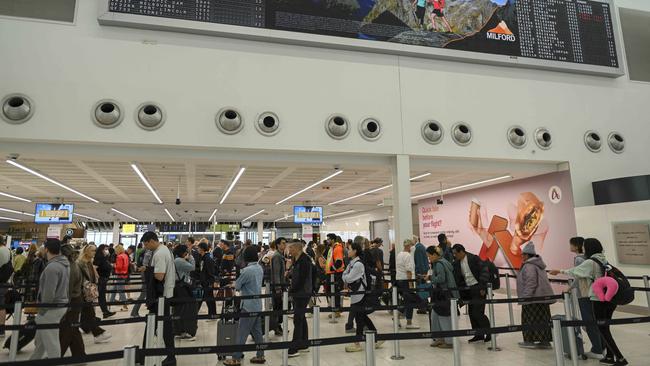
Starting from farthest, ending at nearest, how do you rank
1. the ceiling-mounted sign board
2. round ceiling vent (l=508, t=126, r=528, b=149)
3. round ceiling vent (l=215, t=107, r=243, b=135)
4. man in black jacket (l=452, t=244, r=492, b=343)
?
round ceiling vent (l=508, t=126, r=528, b=149) < the ceiling-mounted sign board < round ceiling vent (l=215, t=107, r=243, b=135) < man in black jacket (l=452, t=244, r=492, b=343)

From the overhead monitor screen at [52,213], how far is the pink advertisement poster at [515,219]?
47.3ft

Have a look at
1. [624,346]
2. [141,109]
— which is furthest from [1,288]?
[624,346]

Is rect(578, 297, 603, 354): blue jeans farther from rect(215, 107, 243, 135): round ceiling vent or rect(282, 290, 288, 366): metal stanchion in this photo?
rect(215, 107, 243, 135): round ceiling vent

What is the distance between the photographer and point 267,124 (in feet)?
26.4

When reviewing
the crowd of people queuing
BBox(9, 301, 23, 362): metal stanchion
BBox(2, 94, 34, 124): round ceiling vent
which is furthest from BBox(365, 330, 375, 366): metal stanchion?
BBox(2, 94, 34, 124): round ceiling vent

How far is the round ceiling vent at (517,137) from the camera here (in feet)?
31.1

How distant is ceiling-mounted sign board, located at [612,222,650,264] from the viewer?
836 cm

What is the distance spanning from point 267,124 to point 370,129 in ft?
7.16

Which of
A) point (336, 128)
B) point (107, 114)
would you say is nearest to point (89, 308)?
point (107, 114)

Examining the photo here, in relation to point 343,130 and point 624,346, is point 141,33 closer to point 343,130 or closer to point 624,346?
point 343,130

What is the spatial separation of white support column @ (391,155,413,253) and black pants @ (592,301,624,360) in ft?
12.8

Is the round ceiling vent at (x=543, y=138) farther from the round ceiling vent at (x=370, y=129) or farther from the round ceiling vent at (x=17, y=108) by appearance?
the round ceiling vent at (x=17, y=108)

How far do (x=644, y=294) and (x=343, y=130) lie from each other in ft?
23.7

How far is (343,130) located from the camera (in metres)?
8.39
